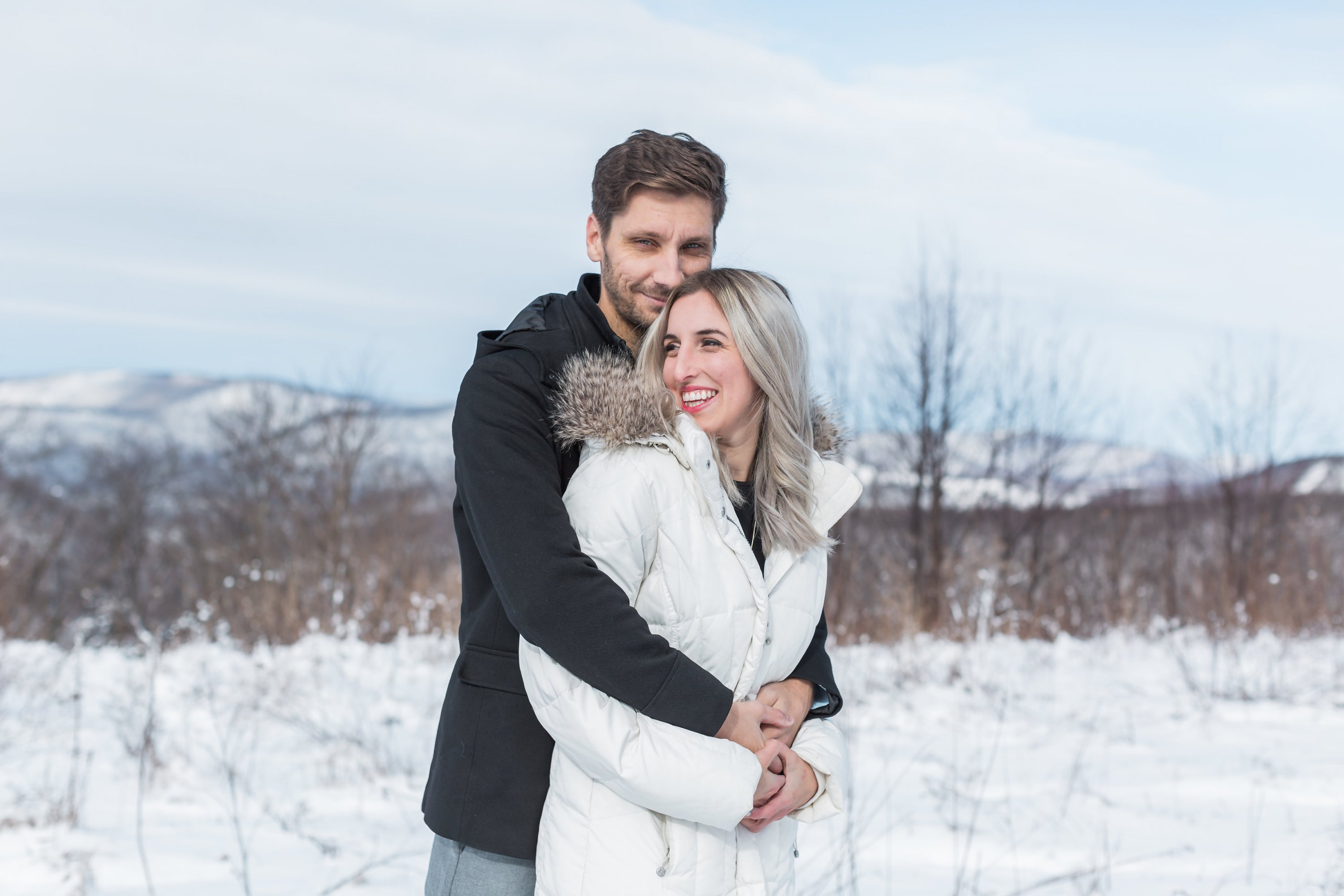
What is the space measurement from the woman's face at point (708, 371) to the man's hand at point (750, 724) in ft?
1.88

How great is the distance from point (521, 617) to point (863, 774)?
4387 mm

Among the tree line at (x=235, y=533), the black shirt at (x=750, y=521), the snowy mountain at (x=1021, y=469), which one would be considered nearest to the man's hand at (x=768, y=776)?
the black shirt at (x=750, y=521)

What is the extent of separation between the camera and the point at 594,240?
238 cm

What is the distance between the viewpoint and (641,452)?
5.93ft

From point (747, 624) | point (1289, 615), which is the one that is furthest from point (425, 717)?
point (1289, 615)

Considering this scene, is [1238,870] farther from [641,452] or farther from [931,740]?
[641,452]

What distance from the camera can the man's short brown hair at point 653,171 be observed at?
86.0 inches

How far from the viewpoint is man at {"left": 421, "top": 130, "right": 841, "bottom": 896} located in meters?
1.63

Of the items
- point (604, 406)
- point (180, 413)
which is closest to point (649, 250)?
point (604, 406)

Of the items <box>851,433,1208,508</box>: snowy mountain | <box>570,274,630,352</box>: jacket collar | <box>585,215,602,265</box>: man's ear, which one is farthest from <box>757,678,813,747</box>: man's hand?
<box>851,433,1208,508</box>: snowy mountain

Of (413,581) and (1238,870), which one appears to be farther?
(413,581)

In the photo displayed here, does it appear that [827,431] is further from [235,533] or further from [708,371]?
[235,533]

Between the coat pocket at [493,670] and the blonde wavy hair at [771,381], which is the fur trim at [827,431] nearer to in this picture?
the blonde wavy hair at [771,381]

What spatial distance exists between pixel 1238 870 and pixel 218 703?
6.06 metres
